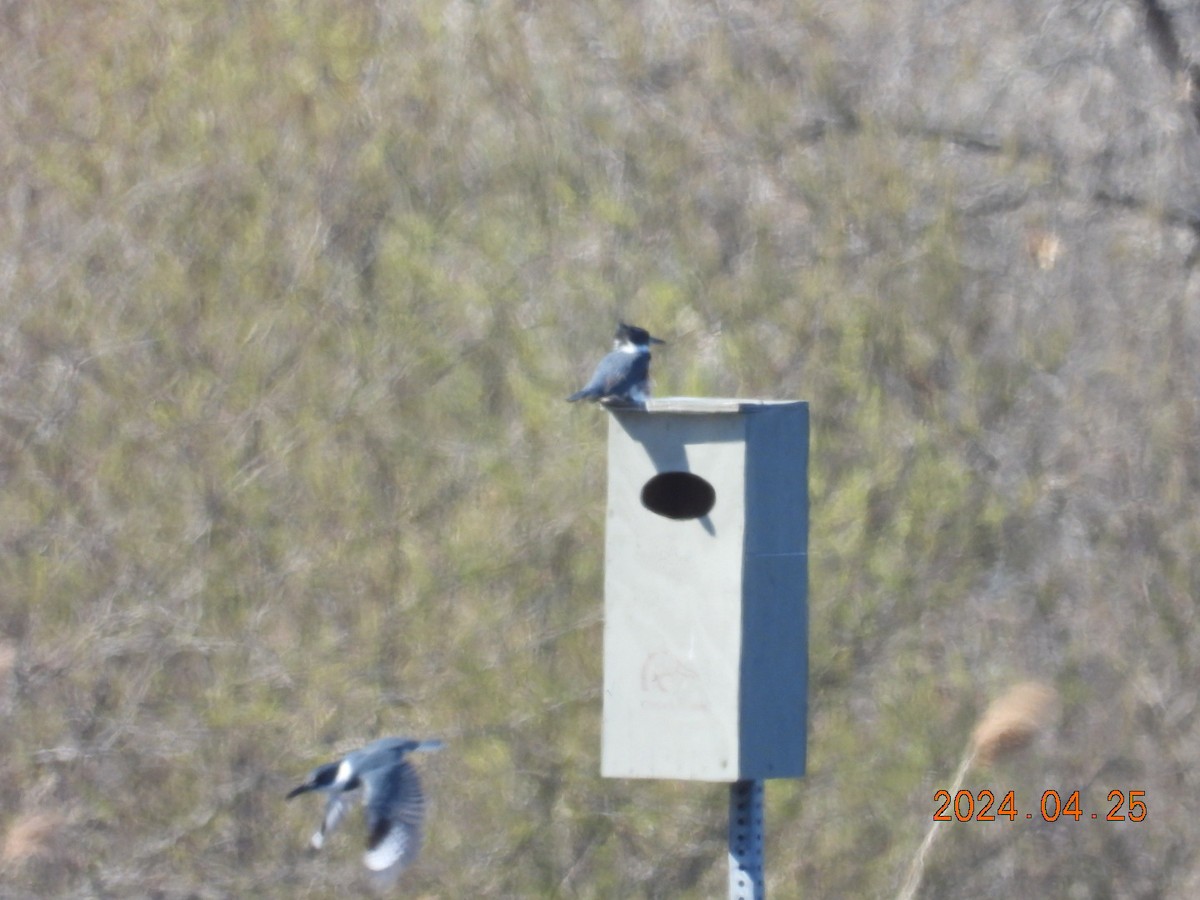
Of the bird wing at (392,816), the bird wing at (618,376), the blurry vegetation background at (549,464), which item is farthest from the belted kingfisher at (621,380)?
the blurry vegetation background at (549,464)

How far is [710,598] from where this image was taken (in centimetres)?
289

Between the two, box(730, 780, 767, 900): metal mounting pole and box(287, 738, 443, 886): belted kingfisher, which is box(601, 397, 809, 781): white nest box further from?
box(287, 738, 443, 886): belted kingfisher

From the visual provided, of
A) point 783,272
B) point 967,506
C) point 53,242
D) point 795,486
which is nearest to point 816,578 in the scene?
point 967,506

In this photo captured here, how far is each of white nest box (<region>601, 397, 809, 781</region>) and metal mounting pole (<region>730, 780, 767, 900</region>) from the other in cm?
6

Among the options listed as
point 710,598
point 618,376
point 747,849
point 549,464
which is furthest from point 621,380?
point 549,464

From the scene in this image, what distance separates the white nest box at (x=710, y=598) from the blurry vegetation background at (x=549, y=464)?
1.87 m

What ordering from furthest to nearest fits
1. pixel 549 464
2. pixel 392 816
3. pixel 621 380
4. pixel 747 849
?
1. pixel 549 464
2. pixel 392 816
3. pixel 621 380
4. pixel 747 849

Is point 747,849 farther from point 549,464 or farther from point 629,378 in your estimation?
point 549,464

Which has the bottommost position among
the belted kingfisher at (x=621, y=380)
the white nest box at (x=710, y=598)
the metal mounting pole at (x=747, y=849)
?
the metal mounting pole at (x=747, y=849)

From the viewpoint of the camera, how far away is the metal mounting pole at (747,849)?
2.83m

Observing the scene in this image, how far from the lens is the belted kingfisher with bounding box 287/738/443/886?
3.14 metres

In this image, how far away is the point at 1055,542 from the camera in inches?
192

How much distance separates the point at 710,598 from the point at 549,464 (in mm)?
1987

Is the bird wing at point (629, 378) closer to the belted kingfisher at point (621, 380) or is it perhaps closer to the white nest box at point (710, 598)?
the belted kingfisher at point (621, 380)
